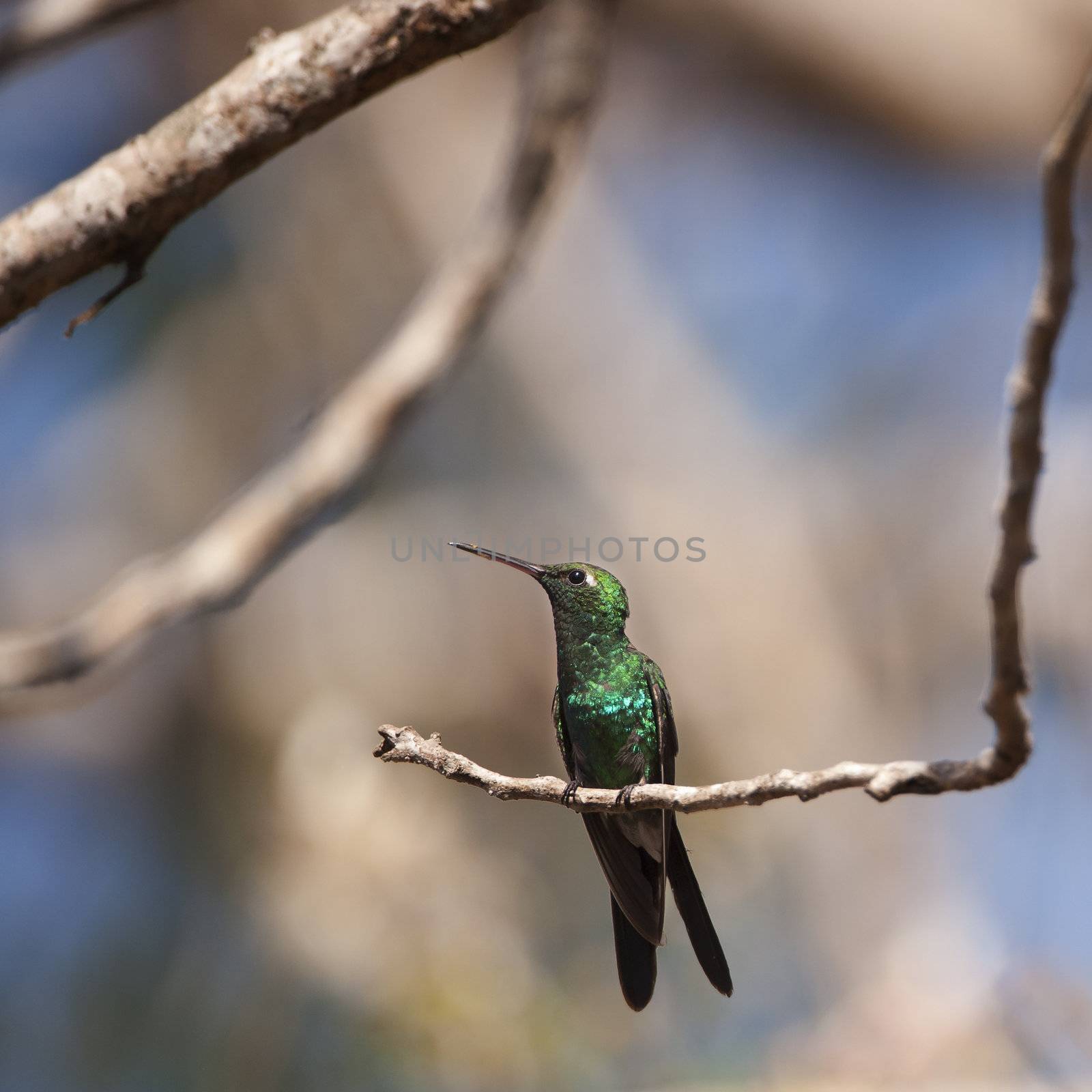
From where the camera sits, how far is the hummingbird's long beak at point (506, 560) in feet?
7.18

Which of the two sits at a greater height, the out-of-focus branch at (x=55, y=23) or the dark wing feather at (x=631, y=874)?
the out-of-focus branch at (x=55, y=23)

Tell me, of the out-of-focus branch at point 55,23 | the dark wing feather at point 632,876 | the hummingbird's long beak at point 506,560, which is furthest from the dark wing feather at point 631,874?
Result: the out-of-focus branch at point 55,23

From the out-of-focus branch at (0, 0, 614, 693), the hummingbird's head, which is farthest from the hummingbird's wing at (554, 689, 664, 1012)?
the out-of-focus branch at (0, 0, 614, 693)

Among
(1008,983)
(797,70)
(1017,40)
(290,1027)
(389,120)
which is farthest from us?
(389,120)

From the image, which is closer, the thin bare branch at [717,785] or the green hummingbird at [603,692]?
the thin bare branch at [717,785]

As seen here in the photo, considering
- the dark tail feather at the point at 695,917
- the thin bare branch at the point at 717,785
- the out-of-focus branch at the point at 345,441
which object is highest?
the thin bare branch at the point at 717,785

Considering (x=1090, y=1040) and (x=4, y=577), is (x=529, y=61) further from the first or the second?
(x=4, y=577)

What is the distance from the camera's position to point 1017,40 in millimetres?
7820

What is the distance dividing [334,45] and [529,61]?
4.11 m

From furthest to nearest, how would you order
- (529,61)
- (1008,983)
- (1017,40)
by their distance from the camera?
(1017,40), (529,61), (1008,983)

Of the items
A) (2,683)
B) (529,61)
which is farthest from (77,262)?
(529,61)

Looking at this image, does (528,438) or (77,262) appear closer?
(77,262)

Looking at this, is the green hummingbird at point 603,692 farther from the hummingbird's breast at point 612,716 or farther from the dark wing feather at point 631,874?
the dark wing feather at point 631,874

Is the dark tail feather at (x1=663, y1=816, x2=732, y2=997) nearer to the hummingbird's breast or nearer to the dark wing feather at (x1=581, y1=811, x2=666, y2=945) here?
the dark wing feather at (x1=581, y1=811, x2=666, y2=945)
